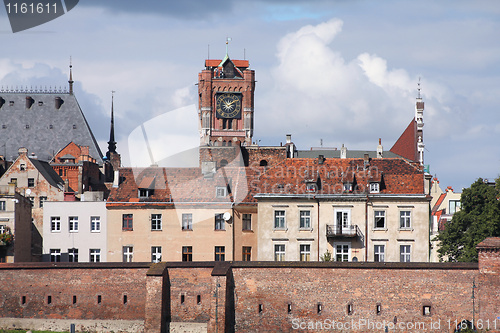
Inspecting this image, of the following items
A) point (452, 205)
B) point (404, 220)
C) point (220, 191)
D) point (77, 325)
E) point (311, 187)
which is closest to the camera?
point (77, 325)

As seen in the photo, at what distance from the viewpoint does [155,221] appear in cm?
7462

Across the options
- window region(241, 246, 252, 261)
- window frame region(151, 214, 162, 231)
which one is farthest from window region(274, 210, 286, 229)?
window frame region(151, 214, 162, 231)

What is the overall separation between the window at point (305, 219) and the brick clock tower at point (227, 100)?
70.4 meters

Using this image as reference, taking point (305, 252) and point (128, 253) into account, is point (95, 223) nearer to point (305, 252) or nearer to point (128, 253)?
point (128, 253)

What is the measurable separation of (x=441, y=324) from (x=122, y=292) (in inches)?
731

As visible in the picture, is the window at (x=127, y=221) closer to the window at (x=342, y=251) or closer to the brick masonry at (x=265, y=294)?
the brick masonry at (x=265, y=294)

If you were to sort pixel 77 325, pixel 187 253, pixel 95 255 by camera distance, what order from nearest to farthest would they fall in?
pixel 77 325 → pixel 187 253 → pixel 95 255

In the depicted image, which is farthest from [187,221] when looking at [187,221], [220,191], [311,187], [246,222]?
[311,187]

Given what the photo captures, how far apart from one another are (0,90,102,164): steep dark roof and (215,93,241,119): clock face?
101 ft

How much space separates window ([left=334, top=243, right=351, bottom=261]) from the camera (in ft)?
237

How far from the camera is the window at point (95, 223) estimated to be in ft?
249

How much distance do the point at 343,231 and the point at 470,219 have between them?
8715 mm

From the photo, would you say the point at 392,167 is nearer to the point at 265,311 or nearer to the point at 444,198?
the point at 265,311

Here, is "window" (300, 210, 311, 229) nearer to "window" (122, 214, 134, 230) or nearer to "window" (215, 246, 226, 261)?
"window" (215, 246, 226, 261)
